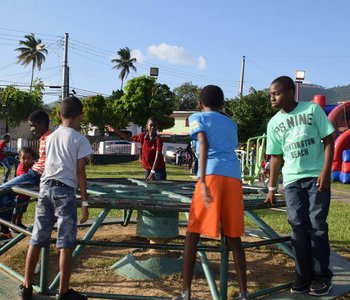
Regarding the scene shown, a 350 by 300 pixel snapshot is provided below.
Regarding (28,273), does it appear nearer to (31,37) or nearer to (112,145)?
(112,145)

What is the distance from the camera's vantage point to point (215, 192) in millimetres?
2750

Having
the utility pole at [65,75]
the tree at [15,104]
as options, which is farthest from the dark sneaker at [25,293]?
the tree at [15,104]

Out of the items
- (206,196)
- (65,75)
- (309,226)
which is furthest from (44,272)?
(65,75)

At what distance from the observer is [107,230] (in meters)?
5.85

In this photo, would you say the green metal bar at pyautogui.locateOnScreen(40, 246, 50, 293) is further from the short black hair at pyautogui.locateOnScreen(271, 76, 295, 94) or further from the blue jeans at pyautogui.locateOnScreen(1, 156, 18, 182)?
the blue jeans at pyautogui.locateOnScreen(1, 156, 18, 182)

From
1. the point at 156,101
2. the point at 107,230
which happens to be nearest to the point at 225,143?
the point at 107,230

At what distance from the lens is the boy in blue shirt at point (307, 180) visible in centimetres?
310

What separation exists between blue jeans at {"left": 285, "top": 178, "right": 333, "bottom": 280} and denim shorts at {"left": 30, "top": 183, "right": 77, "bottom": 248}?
1.45 meters

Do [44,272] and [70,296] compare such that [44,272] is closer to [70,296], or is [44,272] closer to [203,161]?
[70,296]

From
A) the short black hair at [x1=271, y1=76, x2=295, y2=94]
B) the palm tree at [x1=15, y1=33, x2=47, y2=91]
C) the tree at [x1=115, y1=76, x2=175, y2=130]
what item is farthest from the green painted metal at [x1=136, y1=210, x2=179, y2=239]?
the palm tree at [x1=15, y1=33, x2=47, y2=91]

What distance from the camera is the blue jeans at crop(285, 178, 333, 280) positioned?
309 cm

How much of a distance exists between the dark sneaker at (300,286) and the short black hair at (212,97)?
1317 millimetres

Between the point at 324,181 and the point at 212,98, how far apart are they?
89 cm

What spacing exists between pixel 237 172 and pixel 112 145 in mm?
29674
